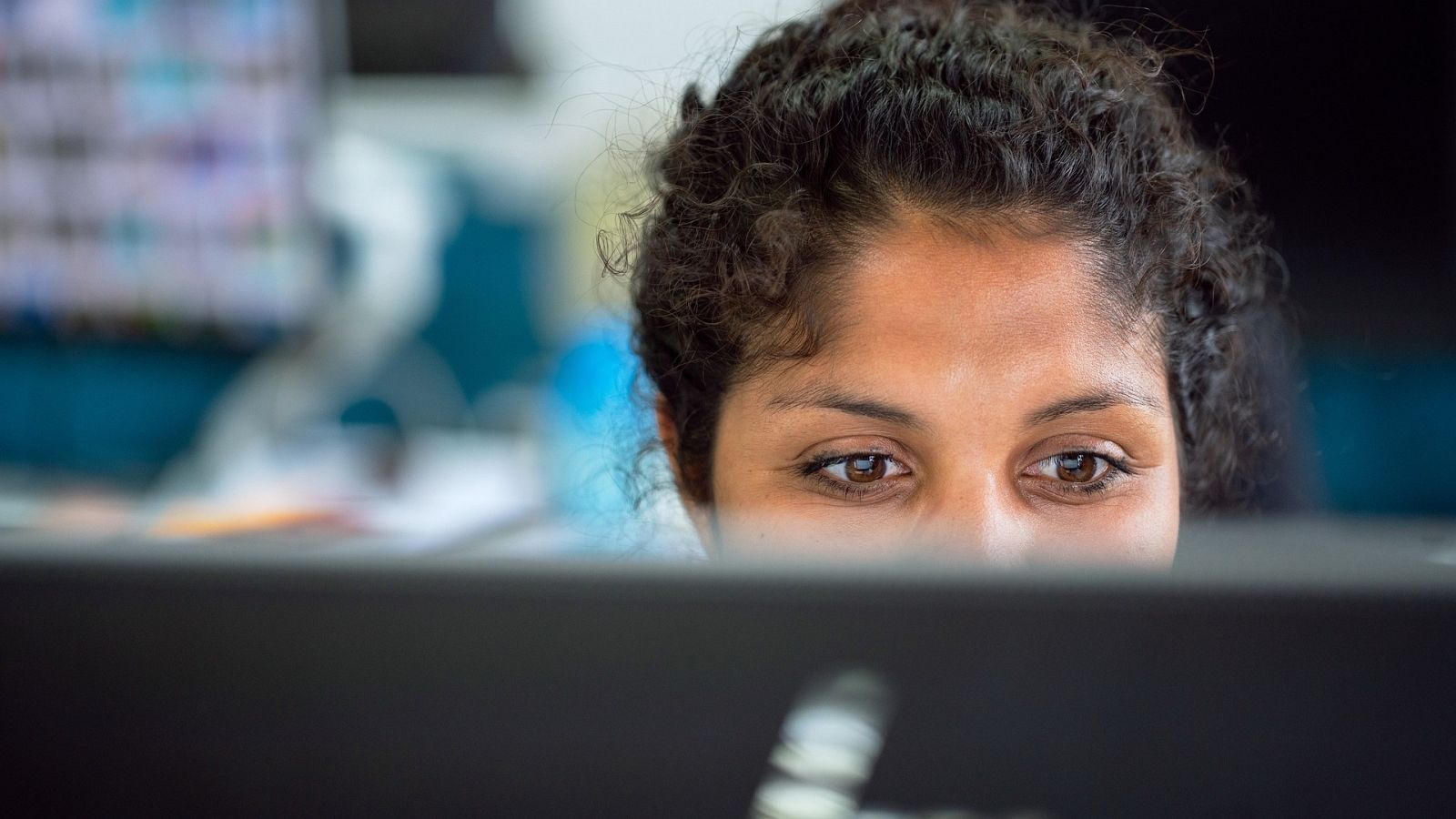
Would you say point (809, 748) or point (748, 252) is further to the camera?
point (748, 252)

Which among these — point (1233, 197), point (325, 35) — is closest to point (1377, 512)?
point (1233, 197)

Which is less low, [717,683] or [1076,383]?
[1076,383]

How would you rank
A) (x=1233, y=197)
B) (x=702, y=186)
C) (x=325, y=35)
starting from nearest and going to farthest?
(x=702, y=186) → (x=1233, y=197) → (x=325, y=35)

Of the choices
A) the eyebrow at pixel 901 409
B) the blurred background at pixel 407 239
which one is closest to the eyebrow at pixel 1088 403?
the eyebrow at pixel 901 409

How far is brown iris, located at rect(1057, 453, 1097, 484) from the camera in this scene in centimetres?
63

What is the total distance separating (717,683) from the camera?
0.26 metres

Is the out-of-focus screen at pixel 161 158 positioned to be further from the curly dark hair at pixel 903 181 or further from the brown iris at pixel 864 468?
the brown iris at pixel 864 468

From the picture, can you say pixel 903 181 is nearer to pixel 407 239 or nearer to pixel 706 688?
pixel 706 688

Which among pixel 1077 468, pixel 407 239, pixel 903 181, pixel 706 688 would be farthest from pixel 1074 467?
pixel 407 239

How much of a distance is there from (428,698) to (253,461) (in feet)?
6.45

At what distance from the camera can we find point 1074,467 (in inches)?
25.1

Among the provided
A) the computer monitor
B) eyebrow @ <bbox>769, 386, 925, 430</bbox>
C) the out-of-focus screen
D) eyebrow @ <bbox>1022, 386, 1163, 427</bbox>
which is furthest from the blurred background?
the computer monitor

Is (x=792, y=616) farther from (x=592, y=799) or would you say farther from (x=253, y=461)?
(x=253, y=461)

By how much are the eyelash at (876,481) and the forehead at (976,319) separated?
0.04 meters
